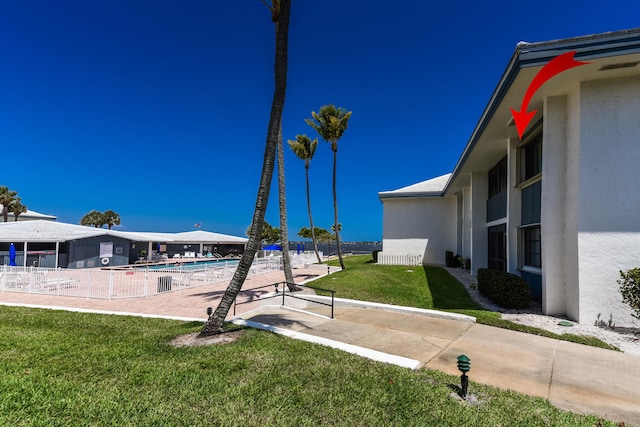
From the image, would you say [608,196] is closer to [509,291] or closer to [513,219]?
[509,291]

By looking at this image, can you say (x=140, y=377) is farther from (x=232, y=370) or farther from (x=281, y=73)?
(x=281, y=73)

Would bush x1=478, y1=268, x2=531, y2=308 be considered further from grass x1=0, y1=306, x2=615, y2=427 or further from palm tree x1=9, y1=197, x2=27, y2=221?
palm tree x1=9, y1=197, x2=27, y2=221

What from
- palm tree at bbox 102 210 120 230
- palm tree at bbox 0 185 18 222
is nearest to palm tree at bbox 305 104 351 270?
palm tree at bbox 0 185 18 222

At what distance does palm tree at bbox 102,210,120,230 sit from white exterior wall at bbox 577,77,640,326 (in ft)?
201

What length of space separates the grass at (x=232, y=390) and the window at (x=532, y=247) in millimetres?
7872

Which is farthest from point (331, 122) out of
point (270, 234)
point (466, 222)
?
point (270, 234)

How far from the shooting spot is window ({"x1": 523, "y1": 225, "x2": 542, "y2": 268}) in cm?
1070

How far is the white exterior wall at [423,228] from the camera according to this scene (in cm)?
2567

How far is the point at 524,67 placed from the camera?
25.1 feet

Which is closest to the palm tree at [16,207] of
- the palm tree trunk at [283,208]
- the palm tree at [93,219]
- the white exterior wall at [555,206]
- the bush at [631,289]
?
the palm tree at [93,219]

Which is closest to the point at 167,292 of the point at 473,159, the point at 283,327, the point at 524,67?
the point at 283,327

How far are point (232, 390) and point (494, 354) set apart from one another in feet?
15.5

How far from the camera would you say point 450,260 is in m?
24.1

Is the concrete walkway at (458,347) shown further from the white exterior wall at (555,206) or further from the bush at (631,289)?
the white exterior wall at (555,206)
